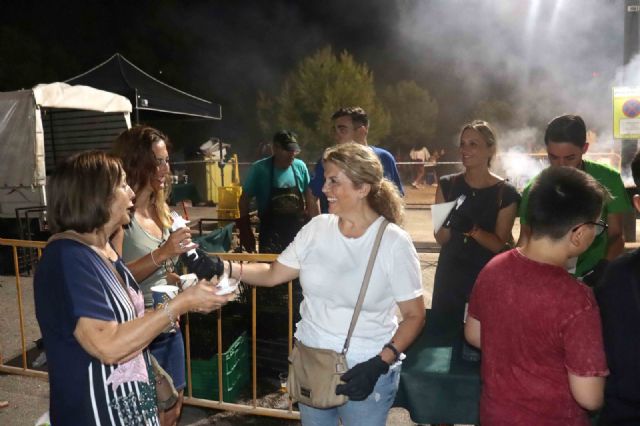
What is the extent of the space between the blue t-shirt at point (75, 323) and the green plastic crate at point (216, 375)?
7.26ft

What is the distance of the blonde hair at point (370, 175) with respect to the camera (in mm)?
2348

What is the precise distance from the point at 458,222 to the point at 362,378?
1406mm

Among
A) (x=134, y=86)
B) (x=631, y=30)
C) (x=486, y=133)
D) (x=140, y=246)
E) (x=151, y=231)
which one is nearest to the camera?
(x=140, y=246)

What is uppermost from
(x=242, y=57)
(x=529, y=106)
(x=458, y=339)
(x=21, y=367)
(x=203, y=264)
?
(x=242, y=57)

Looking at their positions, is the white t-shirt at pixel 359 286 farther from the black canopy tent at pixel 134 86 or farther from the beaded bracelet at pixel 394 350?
the black canopy tent at pixel 134 86

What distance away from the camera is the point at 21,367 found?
4.96 meters

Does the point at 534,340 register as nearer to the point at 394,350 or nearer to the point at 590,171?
the point at 394,350

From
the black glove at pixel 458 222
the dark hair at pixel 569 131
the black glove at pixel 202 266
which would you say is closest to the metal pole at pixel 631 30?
the dark hair at pixel 569 131

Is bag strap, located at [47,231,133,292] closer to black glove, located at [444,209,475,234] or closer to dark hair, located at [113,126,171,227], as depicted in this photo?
dark hair, located at [113,126,171,227]

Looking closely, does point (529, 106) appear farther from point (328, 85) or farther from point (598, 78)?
point (328, 85)

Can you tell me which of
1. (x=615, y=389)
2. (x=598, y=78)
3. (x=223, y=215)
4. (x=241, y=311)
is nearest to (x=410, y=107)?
(x=598, y=78)

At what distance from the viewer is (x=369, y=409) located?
2.28 m

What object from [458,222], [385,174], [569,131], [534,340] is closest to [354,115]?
[385,174]

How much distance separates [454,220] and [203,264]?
1.63 m
